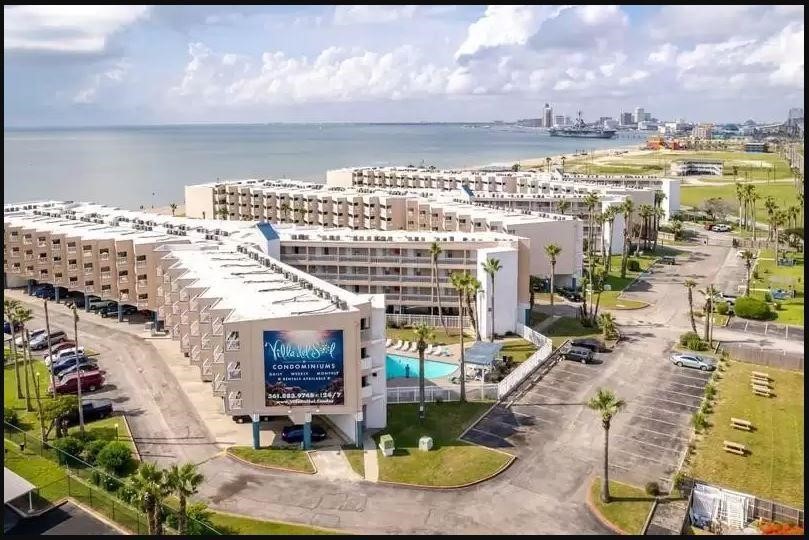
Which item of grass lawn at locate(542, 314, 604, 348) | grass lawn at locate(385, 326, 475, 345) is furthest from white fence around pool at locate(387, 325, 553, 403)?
grass lawn at locate(542, 314, 604, 348)

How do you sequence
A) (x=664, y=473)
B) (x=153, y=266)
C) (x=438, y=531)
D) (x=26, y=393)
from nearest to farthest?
(x=438, y=531)
(x=664, y=473)
(x=26, y=393)
(x=153, y=266)

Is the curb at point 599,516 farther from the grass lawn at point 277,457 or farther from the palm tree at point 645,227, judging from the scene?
the palm tree at point 645,227

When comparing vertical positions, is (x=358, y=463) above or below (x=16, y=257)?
below

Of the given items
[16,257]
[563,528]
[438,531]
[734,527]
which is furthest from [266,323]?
[16,257]

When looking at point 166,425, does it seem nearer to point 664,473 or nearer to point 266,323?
point 266,323

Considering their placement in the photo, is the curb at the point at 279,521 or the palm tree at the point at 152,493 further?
the curb at the point at 279,521

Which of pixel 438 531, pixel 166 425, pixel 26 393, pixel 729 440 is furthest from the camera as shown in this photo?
pixel 26 393

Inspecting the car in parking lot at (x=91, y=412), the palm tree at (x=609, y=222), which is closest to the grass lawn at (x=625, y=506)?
the car in parking lot at (x=91, y=412)
